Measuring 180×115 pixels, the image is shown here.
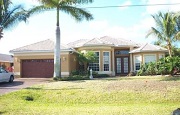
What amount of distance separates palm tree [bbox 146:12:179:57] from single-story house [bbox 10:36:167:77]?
3.08 metres

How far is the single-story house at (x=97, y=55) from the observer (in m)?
31.4

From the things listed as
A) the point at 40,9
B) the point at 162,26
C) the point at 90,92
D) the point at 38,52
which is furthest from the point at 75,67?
the point at 90,92

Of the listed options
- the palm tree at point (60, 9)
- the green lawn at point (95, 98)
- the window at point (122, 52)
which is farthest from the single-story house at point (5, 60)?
the green lawn at point (95, 98)

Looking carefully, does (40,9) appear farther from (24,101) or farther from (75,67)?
(24,101)

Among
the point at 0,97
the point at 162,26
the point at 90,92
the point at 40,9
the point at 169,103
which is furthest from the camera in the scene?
the point at 162,26

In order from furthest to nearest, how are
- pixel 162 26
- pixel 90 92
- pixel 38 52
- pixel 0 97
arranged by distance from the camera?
pixel 162 26
pixel 38 52
pixel 90 92
pixel 0 97

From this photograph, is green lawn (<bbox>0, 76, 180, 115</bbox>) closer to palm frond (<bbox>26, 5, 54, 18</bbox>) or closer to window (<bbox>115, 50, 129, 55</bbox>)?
palm frond (<bbox>26, 5, 54, 18</bbox>)

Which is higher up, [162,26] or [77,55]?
[162,26]

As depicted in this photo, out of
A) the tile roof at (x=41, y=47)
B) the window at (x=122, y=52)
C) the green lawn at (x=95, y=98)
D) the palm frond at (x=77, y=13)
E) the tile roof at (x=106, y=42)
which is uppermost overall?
the palm frond at (x=77, y=13)

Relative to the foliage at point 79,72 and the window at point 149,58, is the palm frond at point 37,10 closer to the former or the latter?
the foliage at point 79,72

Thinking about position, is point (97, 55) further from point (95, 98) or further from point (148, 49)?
point (95, 98)

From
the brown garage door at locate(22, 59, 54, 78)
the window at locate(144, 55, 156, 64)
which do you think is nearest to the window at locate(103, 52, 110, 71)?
the window at locate(144, 55, 156, 64)

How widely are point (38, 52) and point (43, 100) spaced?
15104mm

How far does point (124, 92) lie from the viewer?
58.8 feet
